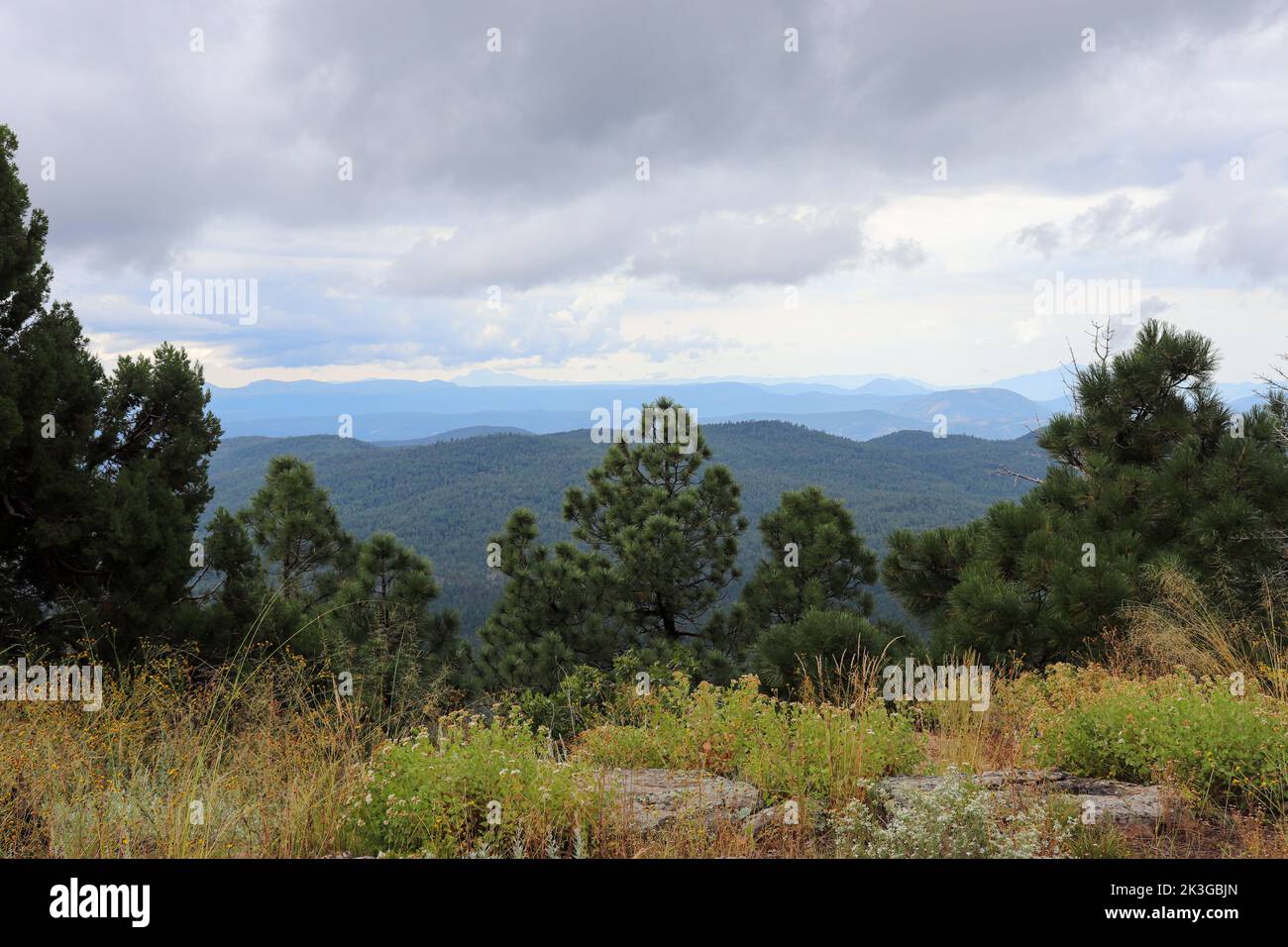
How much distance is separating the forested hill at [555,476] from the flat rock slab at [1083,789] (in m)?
89.7

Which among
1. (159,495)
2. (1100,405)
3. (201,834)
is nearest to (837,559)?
(1100,405)

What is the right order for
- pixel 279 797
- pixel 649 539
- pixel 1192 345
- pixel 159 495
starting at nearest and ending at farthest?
pixel 279 797 < pixel 1192 345 < pixel 159 495 < pixel 649 539

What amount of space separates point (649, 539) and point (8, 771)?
15.4m

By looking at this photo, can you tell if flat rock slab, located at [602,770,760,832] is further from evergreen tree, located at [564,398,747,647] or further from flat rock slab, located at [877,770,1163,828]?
evergreen tree, located at [564,398,747,647]

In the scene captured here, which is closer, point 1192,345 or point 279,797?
point 279,797

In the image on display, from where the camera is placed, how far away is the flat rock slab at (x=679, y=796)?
4207 mm

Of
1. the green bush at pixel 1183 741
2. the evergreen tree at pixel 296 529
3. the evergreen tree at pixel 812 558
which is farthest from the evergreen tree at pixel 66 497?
the evergreen tree at pixel 812 558

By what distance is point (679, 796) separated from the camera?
4.42 meters

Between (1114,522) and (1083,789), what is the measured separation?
5.83 meters

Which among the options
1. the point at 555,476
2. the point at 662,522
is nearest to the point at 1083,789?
the point at 662,522

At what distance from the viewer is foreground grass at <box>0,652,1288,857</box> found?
391 centimetres
